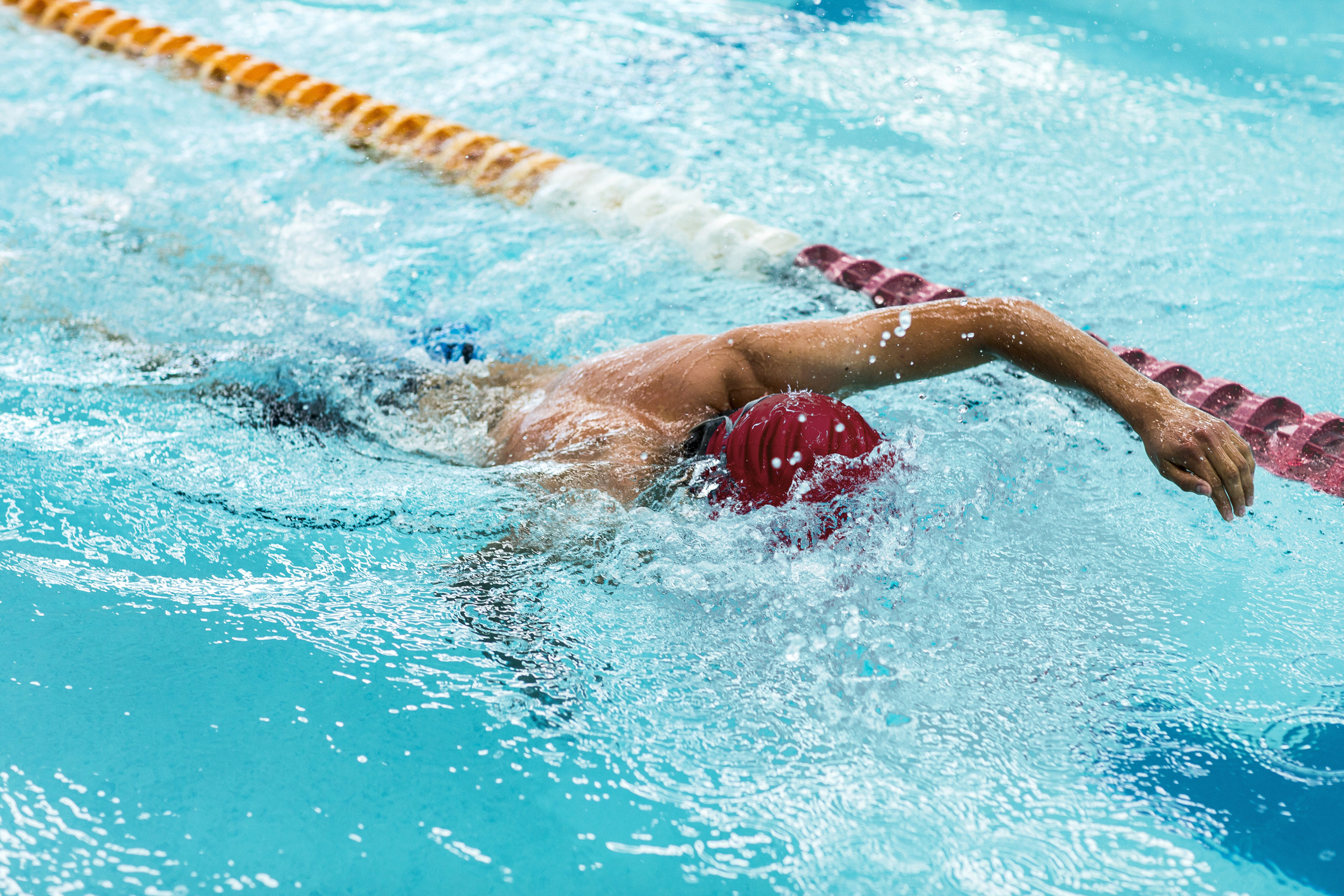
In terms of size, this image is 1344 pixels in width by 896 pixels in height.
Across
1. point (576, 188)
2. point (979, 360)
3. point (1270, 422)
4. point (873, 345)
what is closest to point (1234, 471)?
point (979, 360)

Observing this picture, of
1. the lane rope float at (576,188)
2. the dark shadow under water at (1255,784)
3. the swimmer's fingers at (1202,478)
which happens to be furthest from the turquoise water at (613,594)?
the swimmer's fingers at (1202,478)

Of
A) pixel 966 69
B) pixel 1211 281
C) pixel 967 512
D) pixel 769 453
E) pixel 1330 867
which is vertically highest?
pixel 966 69

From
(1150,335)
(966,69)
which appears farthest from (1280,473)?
(966,69)

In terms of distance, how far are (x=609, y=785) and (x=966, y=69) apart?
4.67 metres

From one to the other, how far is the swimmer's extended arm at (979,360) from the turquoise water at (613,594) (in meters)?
0.30

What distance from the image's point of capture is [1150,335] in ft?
10.6

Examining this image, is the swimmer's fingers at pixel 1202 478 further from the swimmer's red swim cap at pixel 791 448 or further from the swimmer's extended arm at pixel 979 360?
the swimmer's red swim cap at pixel 791 448

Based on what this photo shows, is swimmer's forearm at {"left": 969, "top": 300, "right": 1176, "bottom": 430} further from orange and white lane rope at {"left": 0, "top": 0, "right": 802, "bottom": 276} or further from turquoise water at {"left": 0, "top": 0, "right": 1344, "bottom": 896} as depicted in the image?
orange and white lane rope at {"left": 0, "top": 0, "right": 802, "bottom": 276}

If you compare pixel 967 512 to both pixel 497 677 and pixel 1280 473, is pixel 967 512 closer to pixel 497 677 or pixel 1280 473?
pixel 1280 473

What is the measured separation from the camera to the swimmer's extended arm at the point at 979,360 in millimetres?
1743

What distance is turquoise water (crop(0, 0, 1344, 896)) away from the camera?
1762 millimetres

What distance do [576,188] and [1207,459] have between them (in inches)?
117

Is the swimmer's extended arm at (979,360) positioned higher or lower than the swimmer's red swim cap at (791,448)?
higher

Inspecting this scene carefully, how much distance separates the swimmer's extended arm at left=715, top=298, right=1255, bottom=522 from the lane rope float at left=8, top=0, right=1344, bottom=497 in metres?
0.97
